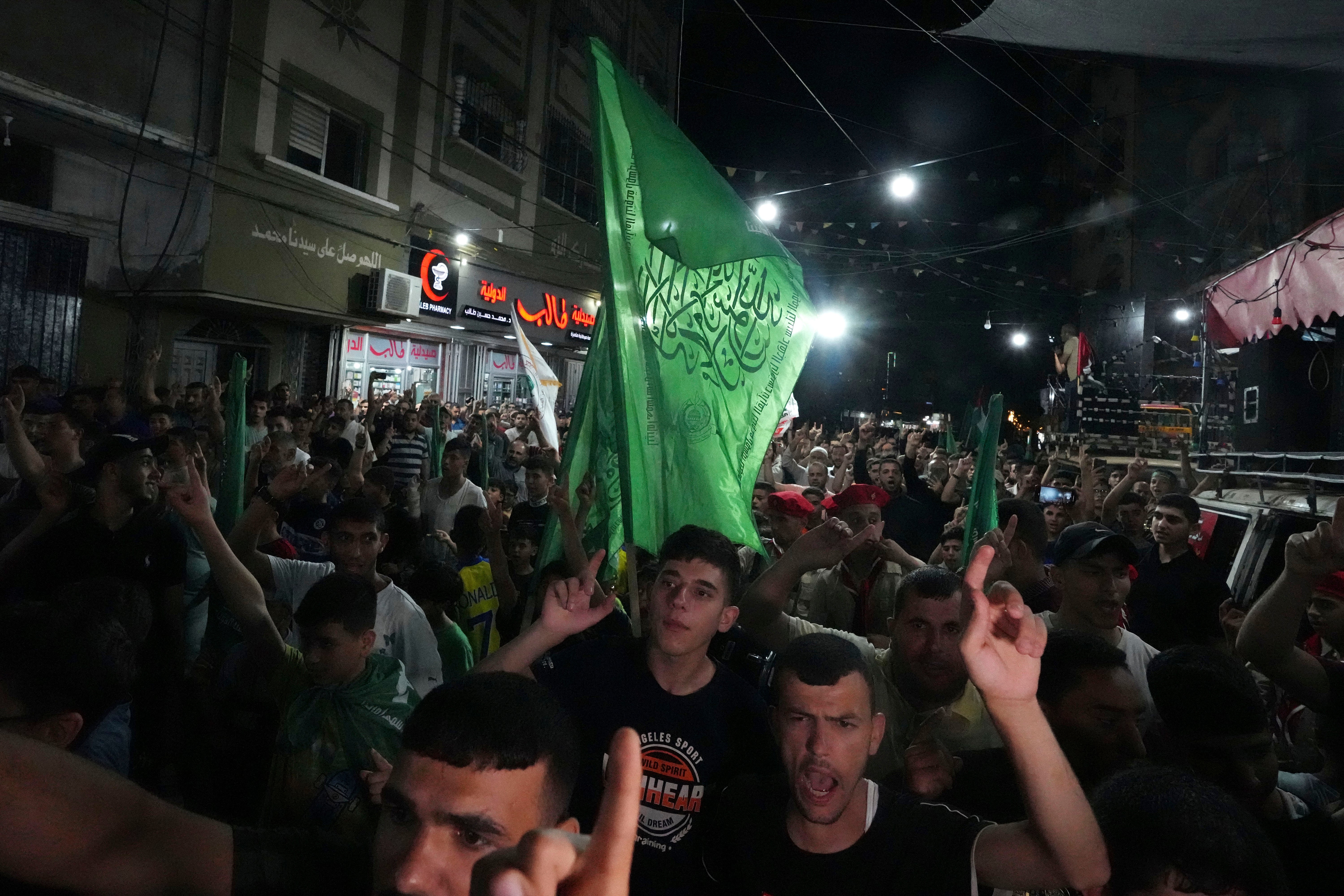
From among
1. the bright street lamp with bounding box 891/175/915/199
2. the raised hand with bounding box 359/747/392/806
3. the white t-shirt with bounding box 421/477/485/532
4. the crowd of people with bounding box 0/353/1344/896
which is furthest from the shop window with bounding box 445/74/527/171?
the raised hand with bounding box 359/747/392/806

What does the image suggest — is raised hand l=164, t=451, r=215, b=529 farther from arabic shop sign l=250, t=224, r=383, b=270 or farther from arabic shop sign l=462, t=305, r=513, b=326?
arabic shop sign l=462, t=305, r=513, b=326

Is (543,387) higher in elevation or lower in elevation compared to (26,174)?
lower

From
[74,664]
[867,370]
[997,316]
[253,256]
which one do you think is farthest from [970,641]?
[867,370]

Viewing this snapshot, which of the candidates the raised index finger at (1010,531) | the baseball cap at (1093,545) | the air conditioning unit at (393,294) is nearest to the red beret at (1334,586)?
the baseball cap at (1093,545)

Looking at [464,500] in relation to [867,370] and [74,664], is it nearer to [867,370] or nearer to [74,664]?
[74,664]

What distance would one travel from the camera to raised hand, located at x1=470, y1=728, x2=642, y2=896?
92 centimetres

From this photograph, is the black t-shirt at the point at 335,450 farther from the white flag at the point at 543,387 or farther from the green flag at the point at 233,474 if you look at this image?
the green flag at the point at 233,474

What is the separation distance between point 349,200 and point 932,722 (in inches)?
628

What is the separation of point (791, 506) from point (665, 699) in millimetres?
2733

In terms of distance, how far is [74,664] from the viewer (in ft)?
7.59

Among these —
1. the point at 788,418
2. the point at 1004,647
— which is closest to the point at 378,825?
the point at 1004,647

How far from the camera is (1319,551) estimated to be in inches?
119

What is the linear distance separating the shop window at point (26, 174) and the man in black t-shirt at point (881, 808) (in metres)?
14.0

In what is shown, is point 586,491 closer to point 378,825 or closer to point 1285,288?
point 378,825
